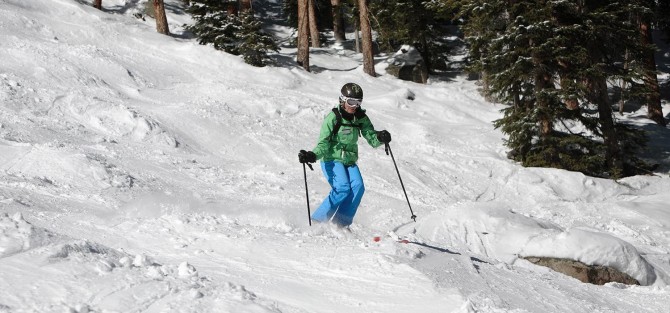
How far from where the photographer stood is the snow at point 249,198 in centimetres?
448

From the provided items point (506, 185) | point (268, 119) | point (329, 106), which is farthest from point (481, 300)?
point (329, 106)

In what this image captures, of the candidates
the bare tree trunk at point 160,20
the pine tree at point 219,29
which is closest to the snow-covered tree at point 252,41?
the pine tree at point 219,29

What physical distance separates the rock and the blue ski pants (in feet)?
8.96

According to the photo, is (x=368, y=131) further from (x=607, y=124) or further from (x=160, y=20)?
(x=160, y=20)

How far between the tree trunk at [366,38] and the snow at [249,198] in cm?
59

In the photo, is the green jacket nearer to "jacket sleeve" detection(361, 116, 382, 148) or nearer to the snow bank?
"jacket sleeve" detection(361, 116, 382, 148)

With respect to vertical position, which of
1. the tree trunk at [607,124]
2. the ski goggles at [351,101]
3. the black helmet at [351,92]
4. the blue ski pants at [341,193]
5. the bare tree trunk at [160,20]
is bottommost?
the tree trunk at [607,124]

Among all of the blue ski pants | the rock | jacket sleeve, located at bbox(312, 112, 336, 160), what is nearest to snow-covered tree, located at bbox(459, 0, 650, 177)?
the rock

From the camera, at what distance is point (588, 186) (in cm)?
1395

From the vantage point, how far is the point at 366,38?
72.7ft

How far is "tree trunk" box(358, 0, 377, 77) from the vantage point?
855 inches

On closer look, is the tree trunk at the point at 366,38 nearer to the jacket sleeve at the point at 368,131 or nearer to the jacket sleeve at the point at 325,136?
the jacket sleeve at the point at 368,131

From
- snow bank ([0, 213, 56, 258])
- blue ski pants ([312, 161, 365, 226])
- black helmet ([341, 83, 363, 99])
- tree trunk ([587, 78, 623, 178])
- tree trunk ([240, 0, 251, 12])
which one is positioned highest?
tree trunk ([240, 0, 251, 12])

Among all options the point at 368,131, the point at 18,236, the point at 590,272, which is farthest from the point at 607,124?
the point at 18,236
